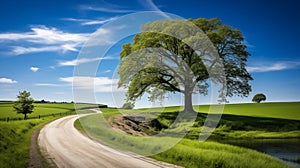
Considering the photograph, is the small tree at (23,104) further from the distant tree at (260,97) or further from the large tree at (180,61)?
the distant tree at (260,97)

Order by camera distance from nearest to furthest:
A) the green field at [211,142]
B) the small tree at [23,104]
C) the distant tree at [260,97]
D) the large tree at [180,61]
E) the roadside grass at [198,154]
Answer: the roadside grass at [198,154] < the green field at [211,142] < the large tree at [180,61] < the small tree at [23,104] < the distant tree at [260,97]

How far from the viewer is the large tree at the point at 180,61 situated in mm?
35031

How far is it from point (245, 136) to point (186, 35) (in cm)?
1496

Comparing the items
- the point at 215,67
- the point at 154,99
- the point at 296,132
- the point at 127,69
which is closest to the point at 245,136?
the point at 296,132

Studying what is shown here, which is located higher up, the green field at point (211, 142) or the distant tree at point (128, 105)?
the distant tree at point (128, 105)

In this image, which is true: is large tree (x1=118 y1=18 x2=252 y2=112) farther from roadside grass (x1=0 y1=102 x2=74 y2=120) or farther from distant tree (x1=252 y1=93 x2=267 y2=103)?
distant tree (x1=252 y1=93 x2=267 y2=103)

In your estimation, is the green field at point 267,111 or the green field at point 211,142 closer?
the green field at point 211,142

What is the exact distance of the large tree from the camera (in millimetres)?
35031

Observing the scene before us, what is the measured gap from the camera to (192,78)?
35.9 m

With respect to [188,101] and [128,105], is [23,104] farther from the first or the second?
[188,101]

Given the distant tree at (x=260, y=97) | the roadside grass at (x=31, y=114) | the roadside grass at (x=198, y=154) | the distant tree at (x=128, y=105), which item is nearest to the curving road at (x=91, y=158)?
the roadside grass at (x=198, y=154)

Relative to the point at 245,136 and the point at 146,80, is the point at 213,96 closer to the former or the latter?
the point at 245,136

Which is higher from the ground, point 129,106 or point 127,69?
point 127,69

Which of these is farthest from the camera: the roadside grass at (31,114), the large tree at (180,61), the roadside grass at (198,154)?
the roadside grass at (31,114)
